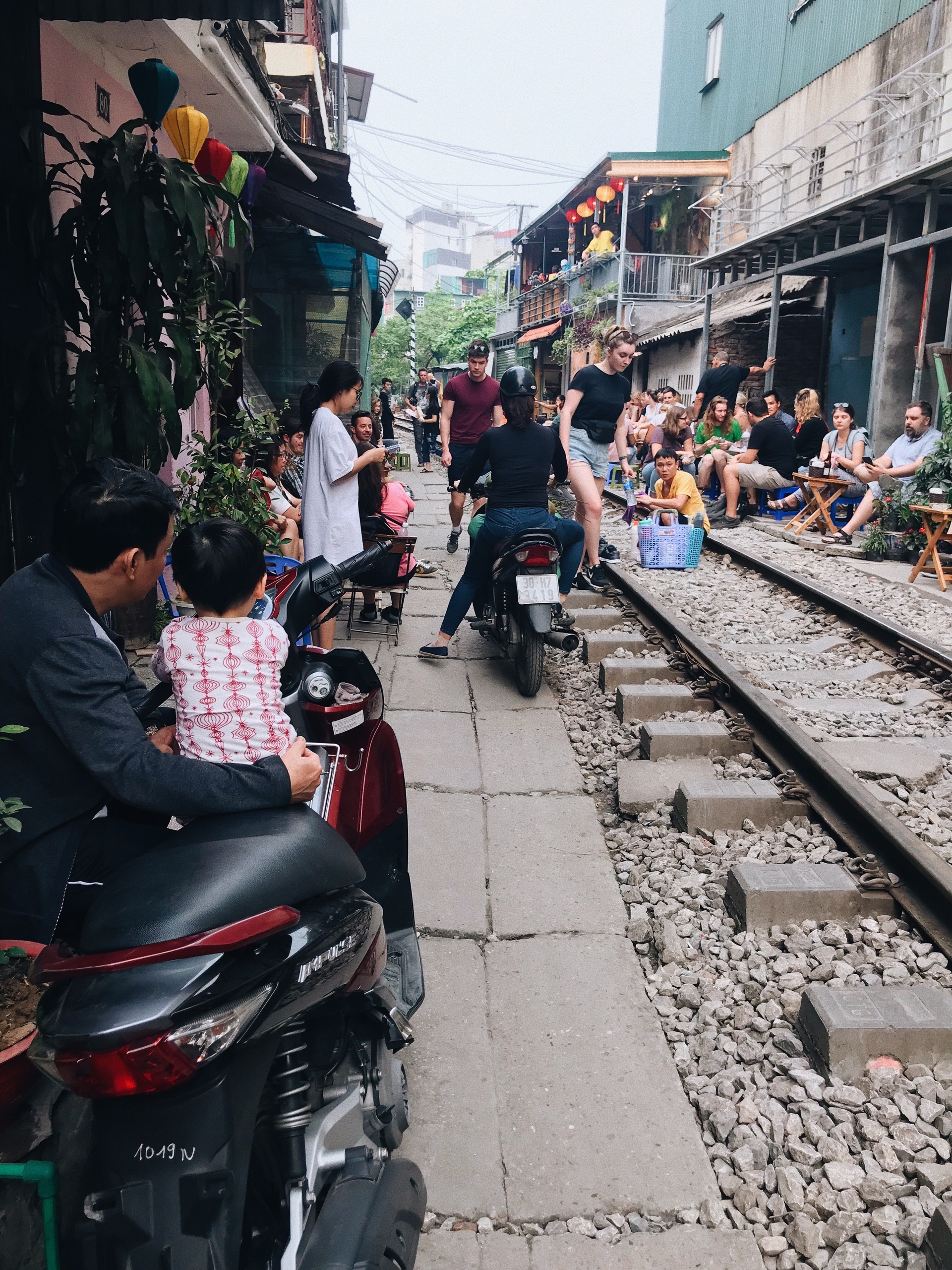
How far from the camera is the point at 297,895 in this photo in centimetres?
169

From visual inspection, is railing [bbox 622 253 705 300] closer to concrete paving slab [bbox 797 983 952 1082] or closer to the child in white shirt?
concrete paving slab [bbox 797 983 952 1082]

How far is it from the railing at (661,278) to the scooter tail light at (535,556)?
24.5 meters

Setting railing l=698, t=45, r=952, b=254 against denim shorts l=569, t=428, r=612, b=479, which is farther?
railing l=698, t=45, r=952, b=254

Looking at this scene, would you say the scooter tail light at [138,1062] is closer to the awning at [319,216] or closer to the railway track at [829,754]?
the railway track at [829,754]

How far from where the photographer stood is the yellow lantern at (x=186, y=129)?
581cm

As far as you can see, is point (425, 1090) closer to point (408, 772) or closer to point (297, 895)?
point (297, 895)

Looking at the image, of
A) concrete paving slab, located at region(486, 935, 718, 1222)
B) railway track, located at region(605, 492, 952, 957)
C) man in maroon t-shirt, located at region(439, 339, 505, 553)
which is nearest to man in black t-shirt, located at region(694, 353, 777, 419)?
man in maroon t-shirt, located at region(439, 339, 505, 553)

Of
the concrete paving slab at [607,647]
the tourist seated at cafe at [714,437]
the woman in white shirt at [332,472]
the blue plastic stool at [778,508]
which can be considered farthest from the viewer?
the tourist seated at cafe at [714,437]

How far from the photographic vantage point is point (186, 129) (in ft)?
19.1

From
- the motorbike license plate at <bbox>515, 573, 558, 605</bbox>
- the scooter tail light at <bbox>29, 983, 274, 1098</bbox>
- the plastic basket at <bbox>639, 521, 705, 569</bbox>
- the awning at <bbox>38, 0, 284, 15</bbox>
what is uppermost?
the awning at <bbox>38, 0, 284, 15</bbox>

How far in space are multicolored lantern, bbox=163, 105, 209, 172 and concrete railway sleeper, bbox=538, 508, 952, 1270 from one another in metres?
3.98

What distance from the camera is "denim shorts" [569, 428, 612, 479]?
7914 millimetres

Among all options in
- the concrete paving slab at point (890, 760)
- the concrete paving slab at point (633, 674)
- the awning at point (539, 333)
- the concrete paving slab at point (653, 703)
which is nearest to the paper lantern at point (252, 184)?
the concrete paving slab at point (633, 674)

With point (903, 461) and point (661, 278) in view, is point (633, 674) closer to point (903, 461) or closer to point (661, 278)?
point (903, 461)
